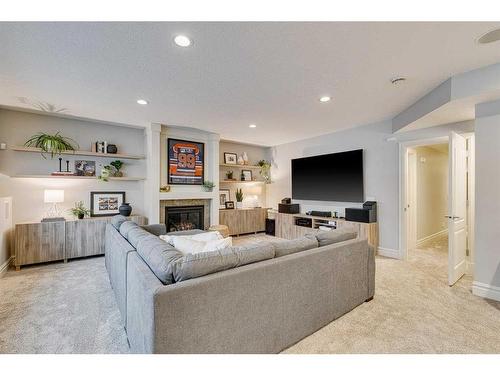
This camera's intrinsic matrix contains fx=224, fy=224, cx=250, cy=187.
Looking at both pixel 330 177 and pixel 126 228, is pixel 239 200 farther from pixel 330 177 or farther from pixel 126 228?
pixel 126 228

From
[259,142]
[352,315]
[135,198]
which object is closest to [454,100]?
[352,315]

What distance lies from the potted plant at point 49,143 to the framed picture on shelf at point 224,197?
3.21 metres

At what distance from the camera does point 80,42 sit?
1.82 m

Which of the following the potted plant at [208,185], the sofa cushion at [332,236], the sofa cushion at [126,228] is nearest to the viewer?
the sofa cushion at [332,236]

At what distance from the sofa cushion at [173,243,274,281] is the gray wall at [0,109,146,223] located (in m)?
3.76

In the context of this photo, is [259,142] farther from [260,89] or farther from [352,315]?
[352,315]

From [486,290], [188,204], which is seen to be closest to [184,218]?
[188,204]

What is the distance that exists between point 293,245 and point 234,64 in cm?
178

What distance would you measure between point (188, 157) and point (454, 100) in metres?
4.31

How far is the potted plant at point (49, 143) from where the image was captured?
359 centimetres

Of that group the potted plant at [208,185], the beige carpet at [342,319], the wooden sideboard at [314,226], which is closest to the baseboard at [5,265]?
the beige carpet at [342,319]

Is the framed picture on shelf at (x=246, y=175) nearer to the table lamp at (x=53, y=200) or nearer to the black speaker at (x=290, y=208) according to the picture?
the black speaker at (x=290, y=208)

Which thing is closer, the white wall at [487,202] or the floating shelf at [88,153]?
the white wall at [487,202]
